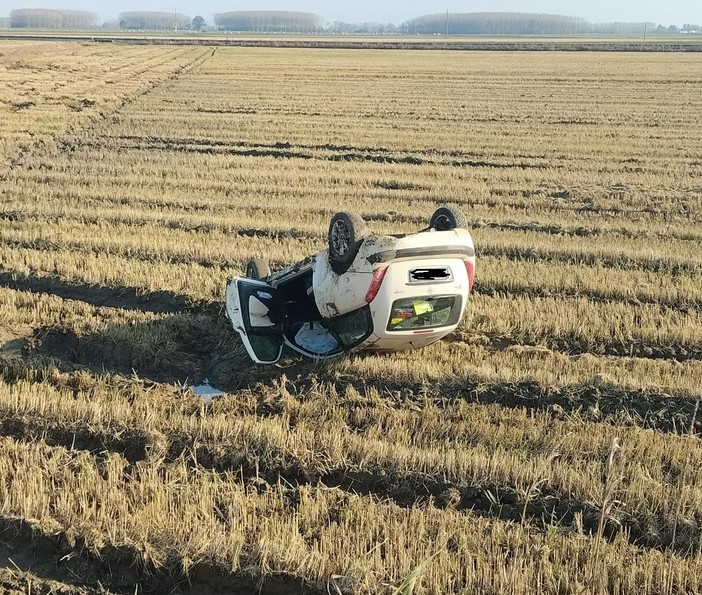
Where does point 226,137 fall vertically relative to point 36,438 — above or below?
above

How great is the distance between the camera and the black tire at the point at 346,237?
19.3ft

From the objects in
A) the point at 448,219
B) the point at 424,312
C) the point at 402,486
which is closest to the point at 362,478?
the point at 402,486

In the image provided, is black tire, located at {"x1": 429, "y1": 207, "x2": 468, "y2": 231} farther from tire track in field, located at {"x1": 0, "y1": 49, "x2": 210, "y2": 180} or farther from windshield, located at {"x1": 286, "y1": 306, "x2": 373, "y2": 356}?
tire track in field, located at {"x1": 0, "y1": 49, "x2": 210, "y2": 180}

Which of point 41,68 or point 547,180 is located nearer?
point 547,180

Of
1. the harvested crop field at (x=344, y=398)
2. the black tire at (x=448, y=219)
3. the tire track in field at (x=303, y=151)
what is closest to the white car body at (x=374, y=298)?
the harvested crop field at (x=344, y=398)

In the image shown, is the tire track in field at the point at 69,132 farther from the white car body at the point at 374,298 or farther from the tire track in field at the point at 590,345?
the tire track in field at the point at 590,345

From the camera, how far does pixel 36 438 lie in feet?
16.6

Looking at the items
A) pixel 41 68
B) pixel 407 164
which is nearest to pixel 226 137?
pixel 407 164

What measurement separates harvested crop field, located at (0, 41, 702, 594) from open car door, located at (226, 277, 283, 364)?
165 millimetres

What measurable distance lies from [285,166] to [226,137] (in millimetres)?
3968

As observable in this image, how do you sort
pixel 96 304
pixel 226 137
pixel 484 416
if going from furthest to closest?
pixel 226 137
pixel 96 304
pixel 484 416

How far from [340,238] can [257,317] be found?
1117 mm

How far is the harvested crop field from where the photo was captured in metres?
3.88

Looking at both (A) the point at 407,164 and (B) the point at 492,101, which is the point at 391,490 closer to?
(A) the point at 407,164
